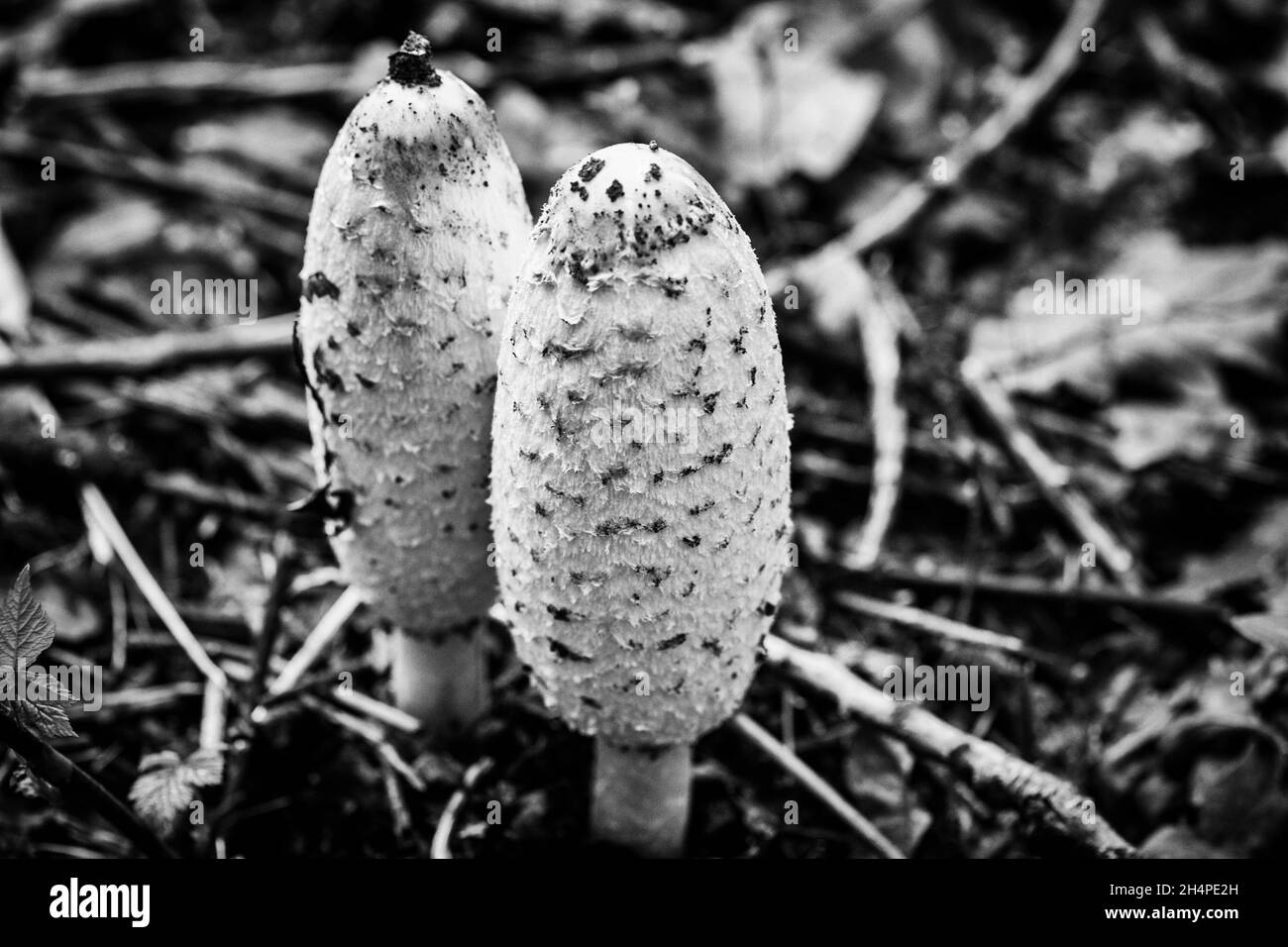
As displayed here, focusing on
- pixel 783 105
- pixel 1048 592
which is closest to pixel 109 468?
pixel 1048 592

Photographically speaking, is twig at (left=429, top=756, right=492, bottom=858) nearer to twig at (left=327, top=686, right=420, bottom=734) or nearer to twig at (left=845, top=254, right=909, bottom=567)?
twig at (left=327, top=686, right=420, bottom=734)

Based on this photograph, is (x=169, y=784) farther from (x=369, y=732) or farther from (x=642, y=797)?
(x=642, y=797)

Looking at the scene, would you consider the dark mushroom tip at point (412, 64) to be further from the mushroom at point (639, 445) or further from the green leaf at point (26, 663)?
the green leaf at point (26, 663)

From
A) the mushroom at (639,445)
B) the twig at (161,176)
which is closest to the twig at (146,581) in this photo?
the mushroom at (639,445)

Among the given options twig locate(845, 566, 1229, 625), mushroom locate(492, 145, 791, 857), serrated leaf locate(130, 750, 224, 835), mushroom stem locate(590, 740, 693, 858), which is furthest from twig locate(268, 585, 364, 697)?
twig locate(845, 566, 1229, 625)
